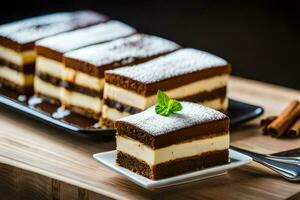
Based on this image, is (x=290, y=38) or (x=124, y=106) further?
(x=290, y=38)

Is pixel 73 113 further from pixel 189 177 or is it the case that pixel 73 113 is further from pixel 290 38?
pixel 290 38

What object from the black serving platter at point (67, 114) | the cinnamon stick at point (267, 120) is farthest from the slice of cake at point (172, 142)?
the cinnamon stick at point (267, 120)

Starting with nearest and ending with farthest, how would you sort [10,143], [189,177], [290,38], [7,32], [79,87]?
[189,177] < [10,143] < [79,87] < [7,32] < [290,38]

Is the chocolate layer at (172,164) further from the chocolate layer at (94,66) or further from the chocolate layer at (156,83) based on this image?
the chocolate layer at (94,66)

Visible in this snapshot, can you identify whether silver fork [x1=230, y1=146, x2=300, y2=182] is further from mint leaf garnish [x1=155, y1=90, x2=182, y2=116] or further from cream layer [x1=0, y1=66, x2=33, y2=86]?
cream layer [x1=0, y1=66, x2=33, y2=86]

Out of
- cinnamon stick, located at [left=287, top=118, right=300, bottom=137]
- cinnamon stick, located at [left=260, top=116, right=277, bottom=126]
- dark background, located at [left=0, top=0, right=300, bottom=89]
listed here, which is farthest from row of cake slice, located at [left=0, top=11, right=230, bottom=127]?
dark background, located at [left=0, top=0, right=300, bottom=89]

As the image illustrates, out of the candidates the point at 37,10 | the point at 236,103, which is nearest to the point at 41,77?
the point at 236,103
